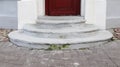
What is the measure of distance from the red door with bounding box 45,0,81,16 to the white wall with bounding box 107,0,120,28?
0.92 m

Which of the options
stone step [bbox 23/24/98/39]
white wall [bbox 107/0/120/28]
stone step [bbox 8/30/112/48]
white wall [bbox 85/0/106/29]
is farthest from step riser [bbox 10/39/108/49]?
white wall [bbox 107/0/120/28]

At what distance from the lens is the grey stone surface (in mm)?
5160

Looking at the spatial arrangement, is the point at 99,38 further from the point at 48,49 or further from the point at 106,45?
the point at 48,49

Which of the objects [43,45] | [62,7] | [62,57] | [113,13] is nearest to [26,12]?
[62,7]

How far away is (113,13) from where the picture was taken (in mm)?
8086

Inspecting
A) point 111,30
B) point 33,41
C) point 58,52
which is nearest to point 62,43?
point 58,52

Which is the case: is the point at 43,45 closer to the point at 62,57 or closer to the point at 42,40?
the point at 42,40

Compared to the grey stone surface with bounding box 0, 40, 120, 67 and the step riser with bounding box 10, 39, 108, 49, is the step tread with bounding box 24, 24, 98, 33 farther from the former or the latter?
the grey stone surface with bounding box 0, 40, 120, 67

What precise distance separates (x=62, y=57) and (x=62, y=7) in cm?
266

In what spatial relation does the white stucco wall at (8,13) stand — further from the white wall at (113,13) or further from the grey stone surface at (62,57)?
the white wall at (113,13)

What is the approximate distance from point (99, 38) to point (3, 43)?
2.42 m

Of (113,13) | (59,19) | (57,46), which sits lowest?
(57,46)

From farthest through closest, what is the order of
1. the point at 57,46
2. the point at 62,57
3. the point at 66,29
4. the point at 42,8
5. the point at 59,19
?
the point at 42,8 → the point at 59,19 → the point at 66,29 → the point at 57,46 → the point at 62,57

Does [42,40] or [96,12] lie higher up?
[96,12]
